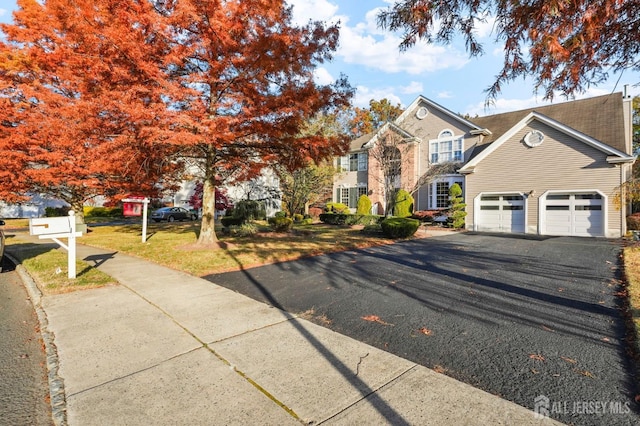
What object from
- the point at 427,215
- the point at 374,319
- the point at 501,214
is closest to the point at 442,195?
the point at 427,215

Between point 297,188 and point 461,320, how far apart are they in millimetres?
19141

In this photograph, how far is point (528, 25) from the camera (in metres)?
3.78

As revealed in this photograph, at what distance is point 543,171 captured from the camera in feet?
53.2

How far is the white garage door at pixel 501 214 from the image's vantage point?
17141mm

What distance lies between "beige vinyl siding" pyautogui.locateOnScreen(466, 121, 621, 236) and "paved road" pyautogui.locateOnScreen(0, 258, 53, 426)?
19.5 metres

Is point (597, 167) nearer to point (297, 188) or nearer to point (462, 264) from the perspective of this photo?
point (462, 264)

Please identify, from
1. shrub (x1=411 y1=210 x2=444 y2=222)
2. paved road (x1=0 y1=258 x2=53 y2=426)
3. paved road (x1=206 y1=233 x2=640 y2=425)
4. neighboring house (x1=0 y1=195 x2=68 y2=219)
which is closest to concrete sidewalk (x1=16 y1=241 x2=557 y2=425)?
paved road (x1=0 y1=258 x2=53 y2=426)

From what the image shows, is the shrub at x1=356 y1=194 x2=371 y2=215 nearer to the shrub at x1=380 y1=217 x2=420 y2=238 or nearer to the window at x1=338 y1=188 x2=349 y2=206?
the window at x1=338 y1=188 x2=349 y2=206

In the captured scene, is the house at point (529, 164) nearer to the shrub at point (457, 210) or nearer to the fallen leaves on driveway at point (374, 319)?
the shrub at point (457, 210)

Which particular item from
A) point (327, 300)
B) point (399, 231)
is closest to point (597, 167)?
point (399, 231)

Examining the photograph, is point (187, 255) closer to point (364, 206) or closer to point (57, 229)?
point (57, 229)

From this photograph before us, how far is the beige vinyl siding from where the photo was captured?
1460cm

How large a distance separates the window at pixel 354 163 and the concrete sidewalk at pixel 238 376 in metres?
23.3

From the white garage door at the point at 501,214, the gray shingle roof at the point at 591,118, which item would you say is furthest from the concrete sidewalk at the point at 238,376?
the gray shingle roof at the point at 591,118
